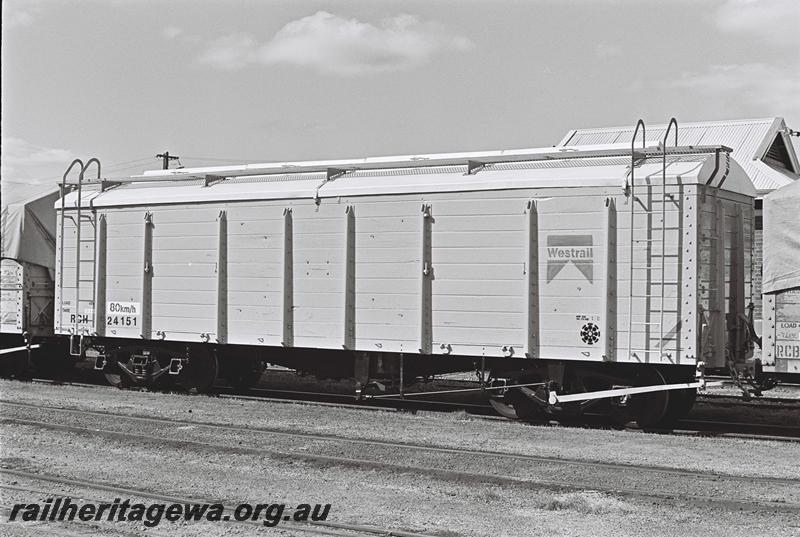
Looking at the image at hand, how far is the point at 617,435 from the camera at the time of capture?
11.8 meters

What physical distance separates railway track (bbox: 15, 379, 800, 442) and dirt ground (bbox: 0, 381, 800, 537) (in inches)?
20.2

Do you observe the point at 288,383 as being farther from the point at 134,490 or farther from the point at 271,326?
the point at 134,490

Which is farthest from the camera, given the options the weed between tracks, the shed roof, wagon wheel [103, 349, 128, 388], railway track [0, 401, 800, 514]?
the shed roof

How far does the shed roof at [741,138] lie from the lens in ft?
93.2

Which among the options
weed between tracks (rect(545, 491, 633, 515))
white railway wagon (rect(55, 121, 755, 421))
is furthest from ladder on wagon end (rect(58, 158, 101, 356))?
weed between tracks (rect(545, 491, 633, 515))

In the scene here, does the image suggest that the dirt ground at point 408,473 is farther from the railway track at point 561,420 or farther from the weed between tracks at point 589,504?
the railway track at point 561,420

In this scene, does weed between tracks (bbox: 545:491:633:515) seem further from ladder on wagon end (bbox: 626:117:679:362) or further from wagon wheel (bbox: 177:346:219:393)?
wagon wheel (bbox: 177:346:219:393)

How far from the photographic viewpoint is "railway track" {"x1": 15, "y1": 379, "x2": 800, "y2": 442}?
481 inches

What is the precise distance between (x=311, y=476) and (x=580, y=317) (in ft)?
15.1

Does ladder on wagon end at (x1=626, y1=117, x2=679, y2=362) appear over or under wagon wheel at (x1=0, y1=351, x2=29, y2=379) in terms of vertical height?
over

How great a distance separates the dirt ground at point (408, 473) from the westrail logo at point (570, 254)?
2.11 meters

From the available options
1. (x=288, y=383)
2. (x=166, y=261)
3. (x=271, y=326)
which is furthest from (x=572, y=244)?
(x=288, y=383)

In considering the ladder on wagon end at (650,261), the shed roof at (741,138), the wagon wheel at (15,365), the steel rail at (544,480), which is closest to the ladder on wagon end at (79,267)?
the wagon wheel at (15,365)

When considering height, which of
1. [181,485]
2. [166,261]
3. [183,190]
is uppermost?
[183,190]
